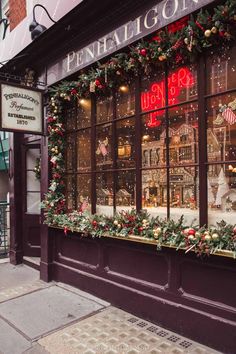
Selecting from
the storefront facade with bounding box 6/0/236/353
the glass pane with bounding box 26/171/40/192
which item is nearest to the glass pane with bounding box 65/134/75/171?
the storefront facade with bounding box 6/0/236/353

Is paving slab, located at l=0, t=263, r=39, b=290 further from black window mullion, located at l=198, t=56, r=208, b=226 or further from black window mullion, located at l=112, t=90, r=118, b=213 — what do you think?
black window mullion, located at l=198, t=56, r=208, b=226

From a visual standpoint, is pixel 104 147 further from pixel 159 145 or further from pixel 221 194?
pixel 221 194

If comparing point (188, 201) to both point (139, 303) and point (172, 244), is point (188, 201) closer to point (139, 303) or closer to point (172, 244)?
point (172, 244)

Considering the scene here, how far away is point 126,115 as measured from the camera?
4.92 metres

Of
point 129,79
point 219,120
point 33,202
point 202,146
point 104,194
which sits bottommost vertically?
point 33,202

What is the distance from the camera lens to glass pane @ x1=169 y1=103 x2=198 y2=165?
13.3 feet

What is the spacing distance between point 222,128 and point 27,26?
21.3ft

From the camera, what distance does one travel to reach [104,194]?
529 centimetres

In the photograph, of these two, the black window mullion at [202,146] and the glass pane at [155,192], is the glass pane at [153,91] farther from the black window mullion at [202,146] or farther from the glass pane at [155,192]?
the glass pane at [155,192]

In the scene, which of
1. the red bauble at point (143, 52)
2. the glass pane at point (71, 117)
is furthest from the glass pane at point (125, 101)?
the glass pane at point (71, 117)

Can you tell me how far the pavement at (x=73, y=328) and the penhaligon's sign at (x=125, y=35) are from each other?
390cm

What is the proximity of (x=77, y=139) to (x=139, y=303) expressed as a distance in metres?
3.09

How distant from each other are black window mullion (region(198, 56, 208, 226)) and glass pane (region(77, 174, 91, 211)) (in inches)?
90.3

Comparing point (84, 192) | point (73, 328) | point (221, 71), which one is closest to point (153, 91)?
point (221, 71)
